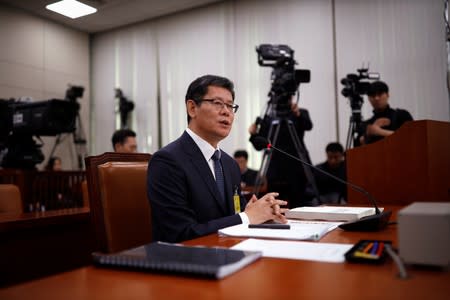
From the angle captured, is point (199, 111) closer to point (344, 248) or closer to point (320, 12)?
point (344, 248)

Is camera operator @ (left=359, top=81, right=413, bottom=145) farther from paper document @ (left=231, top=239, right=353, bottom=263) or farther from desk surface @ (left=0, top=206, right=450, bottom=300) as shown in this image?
desk surface @ (left=0, top=206, right=450, bottom=300)

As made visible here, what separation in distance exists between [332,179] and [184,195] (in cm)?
261

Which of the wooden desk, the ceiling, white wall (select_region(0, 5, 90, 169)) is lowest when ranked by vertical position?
the wooden desk

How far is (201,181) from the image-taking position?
136 centimetres

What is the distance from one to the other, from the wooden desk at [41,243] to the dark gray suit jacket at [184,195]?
2.56 feet

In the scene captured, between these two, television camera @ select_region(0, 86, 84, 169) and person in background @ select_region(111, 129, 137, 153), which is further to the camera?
person in background @ select_region(111, 129, 137, 153)

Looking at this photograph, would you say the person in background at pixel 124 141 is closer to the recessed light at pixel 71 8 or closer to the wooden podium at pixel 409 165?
the wooden podium at pixel 409 165

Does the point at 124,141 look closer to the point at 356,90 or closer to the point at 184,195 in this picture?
the point at 356,90

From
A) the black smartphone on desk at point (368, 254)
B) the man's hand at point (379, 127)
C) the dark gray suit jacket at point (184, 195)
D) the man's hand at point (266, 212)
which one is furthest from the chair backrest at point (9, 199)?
the man's hand at point (379, 127)

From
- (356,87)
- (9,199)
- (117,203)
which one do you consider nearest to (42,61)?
(9,199)

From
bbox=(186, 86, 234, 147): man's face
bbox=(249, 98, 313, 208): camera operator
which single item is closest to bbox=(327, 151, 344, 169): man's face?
bbox=(249, 98, 313, 208): camera operator

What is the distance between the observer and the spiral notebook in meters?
0.61

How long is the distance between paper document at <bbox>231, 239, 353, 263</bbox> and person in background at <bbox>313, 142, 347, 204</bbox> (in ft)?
8.93

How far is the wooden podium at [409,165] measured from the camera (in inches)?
64.4
